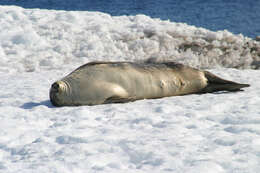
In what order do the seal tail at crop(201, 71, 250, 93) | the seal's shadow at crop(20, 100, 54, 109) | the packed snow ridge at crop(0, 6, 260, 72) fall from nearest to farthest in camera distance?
the seal's shadow at crop(20, 100, 54, 109) < the seal tail at crop(201, 71, 250, 93) < the packed snow ridge at crop(0, 6, 260, 72)

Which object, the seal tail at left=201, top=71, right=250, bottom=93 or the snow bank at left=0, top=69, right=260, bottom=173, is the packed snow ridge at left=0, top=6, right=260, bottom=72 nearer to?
the seal tail at left=201, top=71, right=250, bottom=93

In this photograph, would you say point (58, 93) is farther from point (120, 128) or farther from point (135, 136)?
point (135, 136)

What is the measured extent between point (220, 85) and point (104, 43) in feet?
11.9

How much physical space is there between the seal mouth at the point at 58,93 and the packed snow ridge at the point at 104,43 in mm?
2975

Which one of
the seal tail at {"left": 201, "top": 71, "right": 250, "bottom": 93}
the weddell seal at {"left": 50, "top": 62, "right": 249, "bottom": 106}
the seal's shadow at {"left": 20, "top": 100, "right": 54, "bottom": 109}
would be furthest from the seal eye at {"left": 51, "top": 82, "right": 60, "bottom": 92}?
the seal tail at {"left": 201, "top": 71, "right": 250, "bottom": 93}

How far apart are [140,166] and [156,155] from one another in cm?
17

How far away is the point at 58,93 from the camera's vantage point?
4.13m

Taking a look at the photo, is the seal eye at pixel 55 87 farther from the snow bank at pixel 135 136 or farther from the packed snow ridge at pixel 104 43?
the packed snow ridge at pixel 104 43

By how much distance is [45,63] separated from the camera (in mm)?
7270

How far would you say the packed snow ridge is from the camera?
24.7 ft

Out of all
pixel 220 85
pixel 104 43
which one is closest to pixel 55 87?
pixel 220 85

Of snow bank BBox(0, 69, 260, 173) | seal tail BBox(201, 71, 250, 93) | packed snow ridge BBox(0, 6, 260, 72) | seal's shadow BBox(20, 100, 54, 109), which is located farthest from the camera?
packed snow ridge BBox(0, 6, 260, 72)

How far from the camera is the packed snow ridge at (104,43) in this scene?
A: 7516 mm

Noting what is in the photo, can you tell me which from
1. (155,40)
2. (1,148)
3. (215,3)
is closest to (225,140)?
(1,148)
